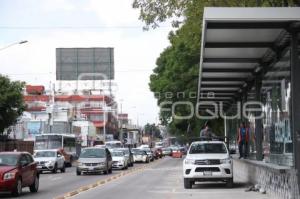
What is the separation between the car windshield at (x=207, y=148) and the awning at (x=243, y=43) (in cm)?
275

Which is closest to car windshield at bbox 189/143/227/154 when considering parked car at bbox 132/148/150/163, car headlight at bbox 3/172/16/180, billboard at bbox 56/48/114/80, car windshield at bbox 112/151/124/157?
car headlight at bbox 3/172/16/180

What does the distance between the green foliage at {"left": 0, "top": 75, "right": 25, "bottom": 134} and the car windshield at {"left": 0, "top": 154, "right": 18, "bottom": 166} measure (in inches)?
1304

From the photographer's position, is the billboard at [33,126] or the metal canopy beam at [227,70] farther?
the billboard at [33,126]

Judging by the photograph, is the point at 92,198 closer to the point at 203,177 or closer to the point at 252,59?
the point at 203,177

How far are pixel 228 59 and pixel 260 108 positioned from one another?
4.20 m

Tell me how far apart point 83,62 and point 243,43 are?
45805 millimetres

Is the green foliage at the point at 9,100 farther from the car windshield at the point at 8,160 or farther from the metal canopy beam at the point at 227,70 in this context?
the metal canopy beam at the point at 227,70

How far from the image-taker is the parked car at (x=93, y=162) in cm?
3725

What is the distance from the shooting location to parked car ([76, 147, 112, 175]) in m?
37.2

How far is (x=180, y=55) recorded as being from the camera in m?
51.2

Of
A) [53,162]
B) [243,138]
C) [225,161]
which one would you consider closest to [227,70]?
[225,161]

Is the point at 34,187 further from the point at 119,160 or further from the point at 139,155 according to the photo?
the point at 139,155

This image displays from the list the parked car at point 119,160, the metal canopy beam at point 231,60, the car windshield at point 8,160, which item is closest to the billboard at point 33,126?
the parked car at point 119,160

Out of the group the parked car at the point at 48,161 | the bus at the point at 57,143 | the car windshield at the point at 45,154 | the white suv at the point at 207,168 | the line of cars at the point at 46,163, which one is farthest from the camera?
the bus at the point at 57,143
